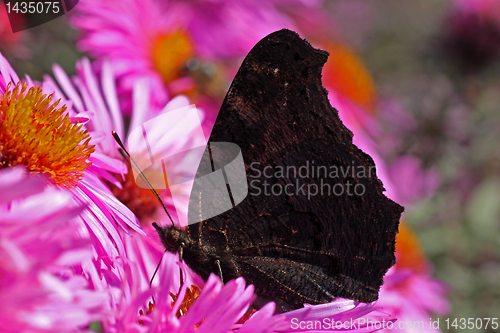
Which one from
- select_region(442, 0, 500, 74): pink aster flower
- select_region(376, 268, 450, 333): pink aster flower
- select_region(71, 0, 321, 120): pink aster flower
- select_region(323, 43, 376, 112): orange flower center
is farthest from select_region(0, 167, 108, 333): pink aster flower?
select_region(323, 43, 376, 112): orange flower center

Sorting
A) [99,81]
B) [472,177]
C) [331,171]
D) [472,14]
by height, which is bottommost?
[331,171]

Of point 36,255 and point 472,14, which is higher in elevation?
point 472,14

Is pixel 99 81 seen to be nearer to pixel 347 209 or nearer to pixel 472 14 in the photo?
pixel 347 209

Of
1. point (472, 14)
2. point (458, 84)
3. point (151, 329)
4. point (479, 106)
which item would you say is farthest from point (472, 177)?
point (151, 329)

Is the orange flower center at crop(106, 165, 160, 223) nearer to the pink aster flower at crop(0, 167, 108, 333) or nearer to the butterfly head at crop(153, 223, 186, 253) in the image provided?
the butterfly head at crop(153, 223, 186, 253)

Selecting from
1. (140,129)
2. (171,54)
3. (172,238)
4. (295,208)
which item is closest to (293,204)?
(295,208)

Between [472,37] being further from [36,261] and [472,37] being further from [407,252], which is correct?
[36,261]

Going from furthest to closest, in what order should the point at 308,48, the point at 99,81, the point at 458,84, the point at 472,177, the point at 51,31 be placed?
the point at 472,177 < the point at 458,84 < the point at 51,31 < the point at 99,81 < the point at 308,48
